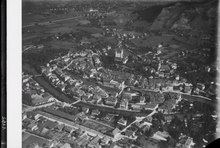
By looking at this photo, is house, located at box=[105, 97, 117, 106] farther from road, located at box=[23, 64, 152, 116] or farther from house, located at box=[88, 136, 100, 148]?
house, located at box=[88, 136, 100, 148]

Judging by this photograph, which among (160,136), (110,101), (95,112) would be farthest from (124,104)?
(160,136)

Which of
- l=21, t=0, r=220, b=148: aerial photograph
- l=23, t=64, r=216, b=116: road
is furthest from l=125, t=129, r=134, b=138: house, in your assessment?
l=23, t=64, r=216, b=116: road

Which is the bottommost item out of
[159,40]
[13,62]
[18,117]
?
[18,117]

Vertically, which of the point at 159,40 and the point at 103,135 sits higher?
the point at 159,40

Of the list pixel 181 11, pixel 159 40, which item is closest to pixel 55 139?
pixel 159 40

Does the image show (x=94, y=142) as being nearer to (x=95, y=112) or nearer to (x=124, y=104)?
(x=95, y=112)

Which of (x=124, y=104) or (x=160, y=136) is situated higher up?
(x=124, y=104)

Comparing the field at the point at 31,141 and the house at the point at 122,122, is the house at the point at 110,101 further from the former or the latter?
the field at the point at 31,141

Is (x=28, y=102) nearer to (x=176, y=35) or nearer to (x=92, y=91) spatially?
(x=92, y=91)
